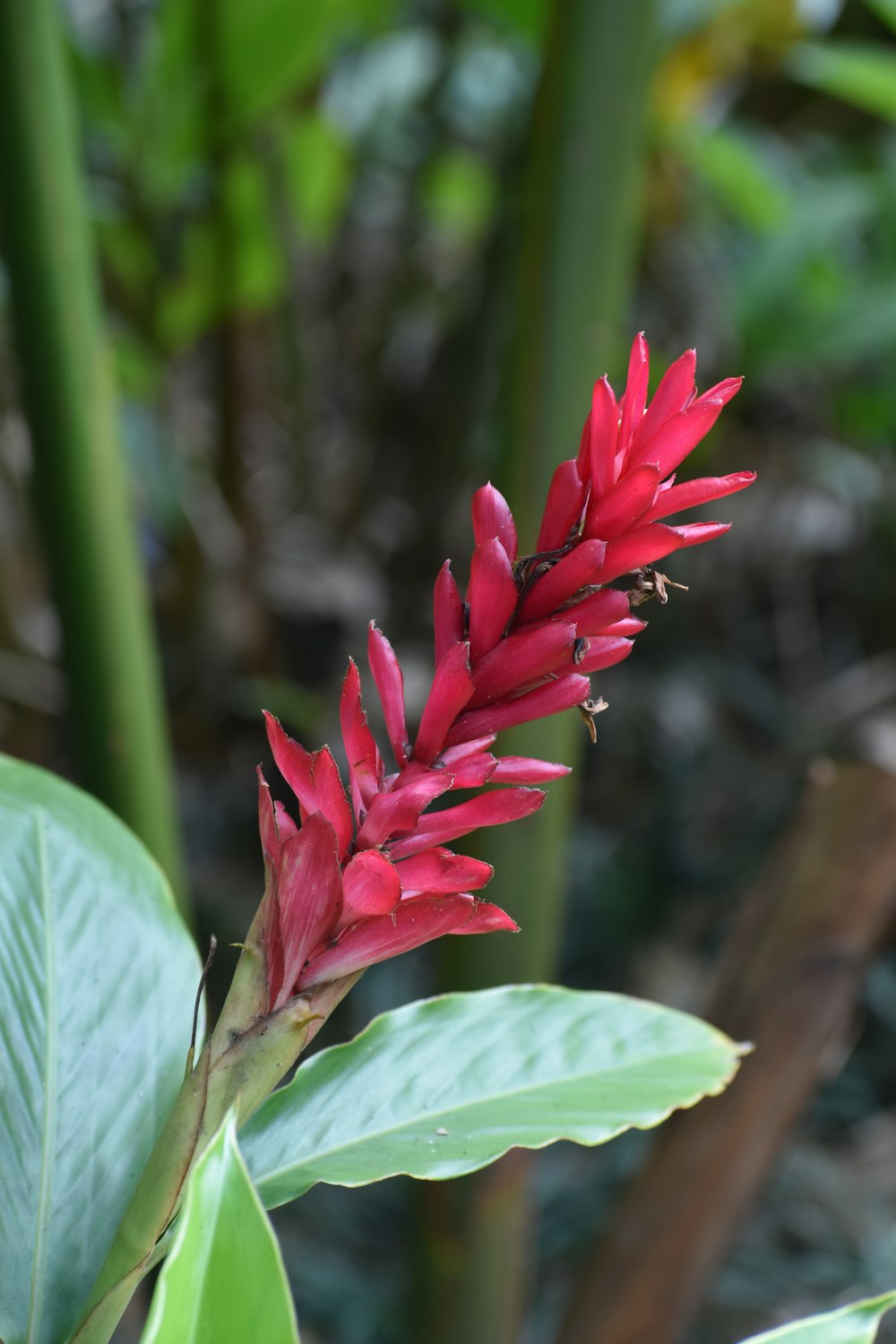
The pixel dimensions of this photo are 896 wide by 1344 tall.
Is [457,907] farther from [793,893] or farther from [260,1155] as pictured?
[793,893]

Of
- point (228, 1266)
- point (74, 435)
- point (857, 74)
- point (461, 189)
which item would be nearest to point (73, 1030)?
point (228, 1266)

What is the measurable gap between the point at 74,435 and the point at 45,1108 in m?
0.44

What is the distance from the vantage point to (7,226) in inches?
25.7

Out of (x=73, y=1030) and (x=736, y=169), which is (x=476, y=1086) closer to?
(x=73, y=1030)

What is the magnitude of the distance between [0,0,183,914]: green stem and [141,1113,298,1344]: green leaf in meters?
0.49

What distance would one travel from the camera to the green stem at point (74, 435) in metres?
0.63

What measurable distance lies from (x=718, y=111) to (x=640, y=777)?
43.2 inches

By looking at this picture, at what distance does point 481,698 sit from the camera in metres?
0.29

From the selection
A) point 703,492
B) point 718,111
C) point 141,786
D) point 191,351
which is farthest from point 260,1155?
point 191,351

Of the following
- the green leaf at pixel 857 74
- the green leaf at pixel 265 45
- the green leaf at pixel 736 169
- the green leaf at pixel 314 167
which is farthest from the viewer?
the green leaf at pixel 314 167

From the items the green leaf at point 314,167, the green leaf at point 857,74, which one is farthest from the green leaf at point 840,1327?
the green leaf at point 314,167

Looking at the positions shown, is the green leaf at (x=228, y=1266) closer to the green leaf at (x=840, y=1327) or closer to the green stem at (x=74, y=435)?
the green leaf at (x=840, y=1327)

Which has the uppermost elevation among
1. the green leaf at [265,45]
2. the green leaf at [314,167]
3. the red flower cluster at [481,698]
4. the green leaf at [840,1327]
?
the green leaf at [265,45]

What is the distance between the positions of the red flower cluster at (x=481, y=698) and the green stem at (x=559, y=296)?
15.8 inches
